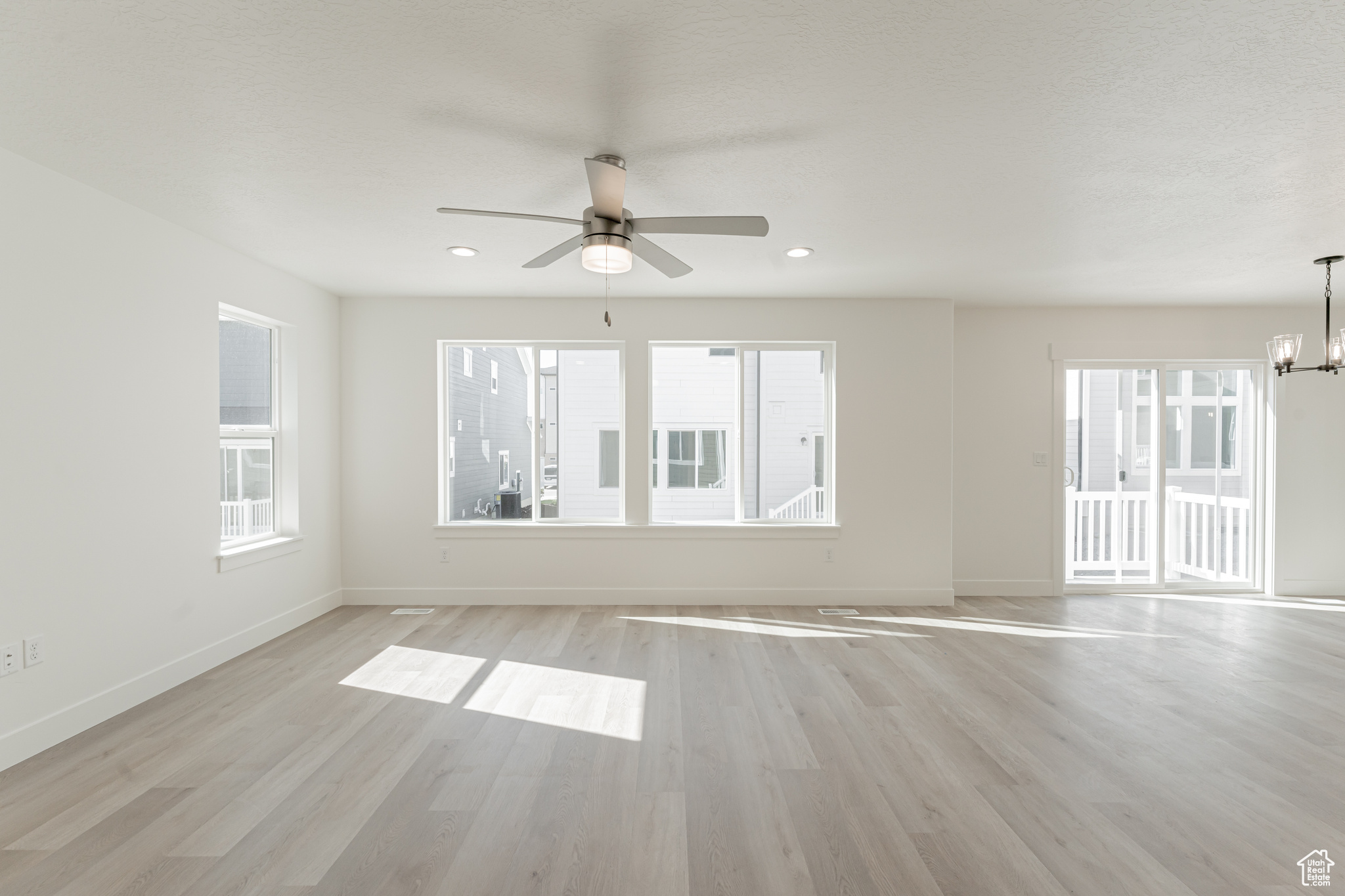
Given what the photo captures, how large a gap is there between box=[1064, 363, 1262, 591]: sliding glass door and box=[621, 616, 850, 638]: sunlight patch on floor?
113 inches

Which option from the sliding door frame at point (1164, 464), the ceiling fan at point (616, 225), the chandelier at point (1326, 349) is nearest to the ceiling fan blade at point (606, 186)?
the ceiling fan at point (616, 225)

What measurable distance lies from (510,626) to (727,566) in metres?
1.82

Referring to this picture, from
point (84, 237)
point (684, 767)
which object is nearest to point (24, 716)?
point (84, 237)

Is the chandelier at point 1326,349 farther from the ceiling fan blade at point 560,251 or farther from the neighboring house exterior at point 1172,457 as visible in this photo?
the ceiling fan blade at point 560,251

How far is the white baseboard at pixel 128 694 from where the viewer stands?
2.71 m

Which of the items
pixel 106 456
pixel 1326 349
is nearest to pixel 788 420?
pixel 1326 349

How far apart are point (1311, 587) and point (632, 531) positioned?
6.10 meters

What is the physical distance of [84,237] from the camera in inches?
118

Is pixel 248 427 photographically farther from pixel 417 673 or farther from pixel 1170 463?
pixel 1170 463

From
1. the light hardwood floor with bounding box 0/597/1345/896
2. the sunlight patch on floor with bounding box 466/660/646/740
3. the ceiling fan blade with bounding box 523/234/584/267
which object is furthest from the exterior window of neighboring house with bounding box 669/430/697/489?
the ceiling fan blade with bounding box 523/234/584/267

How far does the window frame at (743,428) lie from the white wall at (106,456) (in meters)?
2.94

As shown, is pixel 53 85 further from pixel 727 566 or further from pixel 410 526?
pixel 727 566

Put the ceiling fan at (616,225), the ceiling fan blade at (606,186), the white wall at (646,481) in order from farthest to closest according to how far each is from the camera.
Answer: the white wall at (646,481)
the ceiling fan at (616,225)
the ceiling fan blade at (606,186)

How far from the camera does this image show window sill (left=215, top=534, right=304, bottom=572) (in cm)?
399
